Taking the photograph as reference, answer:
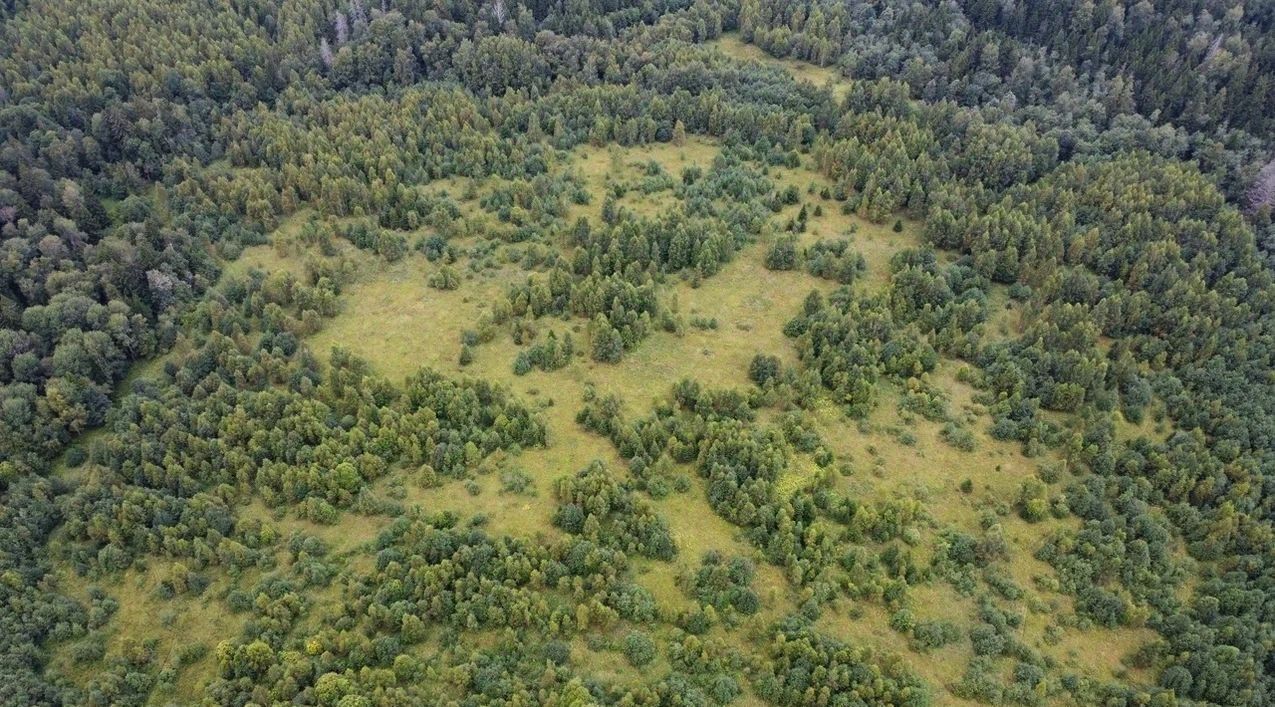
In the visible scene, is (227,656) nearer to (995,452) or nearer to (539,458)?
(539,458)

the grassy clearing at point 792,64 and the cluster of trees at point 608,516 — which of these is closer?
the cluster of trees at point 608,516

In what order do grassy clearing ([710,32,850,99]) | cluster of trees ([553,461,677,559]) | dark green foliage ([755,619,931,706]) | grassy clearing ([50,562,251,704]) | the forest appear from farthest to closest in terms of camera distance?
grassy clearing ([710,32,850,99]) → cluster of trees ([553,461,677,559]) → the forest → grassy clearing ([50,562,251,704]) → dark green foliage ([755,619,931,706])

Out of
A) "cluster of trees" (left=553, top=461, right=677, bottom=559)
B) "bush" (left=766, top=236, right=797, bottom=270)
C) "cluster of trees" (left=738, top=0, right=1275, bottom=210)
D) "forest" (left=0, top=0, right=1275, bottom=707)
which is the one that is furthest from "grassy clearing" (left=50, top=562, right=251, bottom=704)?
"cluster of trees" (left=738, top=0, right=1275, bottom=210)

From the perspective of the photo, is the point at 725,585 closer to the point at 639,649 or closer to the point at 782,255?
the point at 639,649

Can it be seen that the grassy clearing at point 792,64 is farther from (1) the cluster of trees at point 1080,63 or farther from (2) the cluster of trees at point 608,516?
(2) the cluster of trees at point 608,516

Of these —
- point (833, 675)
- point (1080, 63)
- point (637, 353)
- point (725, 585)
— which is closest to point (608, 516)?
point (725, 585)

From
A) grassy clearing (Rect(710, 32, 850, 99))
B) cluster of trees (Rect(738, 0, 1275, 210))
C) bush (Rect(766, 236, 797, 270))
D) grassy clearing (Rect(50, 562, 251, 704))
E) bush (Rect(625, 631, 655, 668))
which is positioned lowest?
grassy clearing (Rect(50, 562, 251, 704))

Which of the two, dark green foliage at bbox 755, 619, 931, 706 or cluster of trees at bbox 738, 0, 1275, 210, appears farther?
cluster of trees at bbox 738, 0, 1275, 210

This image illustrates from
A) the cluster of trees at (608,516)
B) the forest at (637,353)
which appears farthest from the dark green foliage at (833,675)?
the cluster of trees at (608,516)

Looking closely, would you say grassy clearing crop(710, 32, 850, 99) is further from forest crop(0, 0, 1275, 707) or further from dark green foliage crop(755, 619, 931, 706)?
dark green foliage crop(755, 619, 931, 706)
